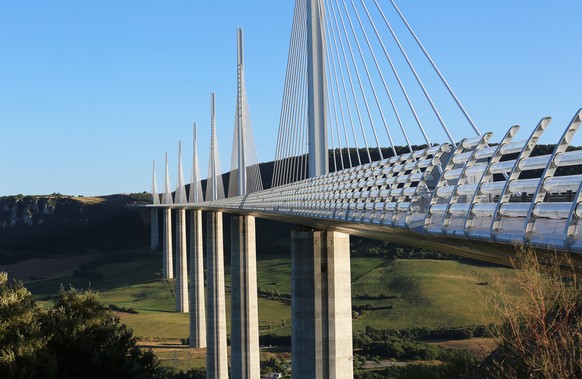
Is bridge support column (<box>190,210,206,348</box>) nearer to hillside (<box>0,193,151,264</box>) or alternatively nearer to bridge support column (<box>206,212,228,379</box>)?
bridge support column (<box>206,212,228,379</box>)

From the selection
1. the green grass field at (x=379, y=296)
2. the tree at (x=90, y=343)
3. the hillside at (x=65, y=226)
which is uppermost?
the hillside at (x=65, y=226)

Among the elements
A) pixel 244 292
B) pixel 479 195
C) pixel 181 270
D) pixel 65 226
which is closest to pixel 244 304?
pixel 244 292

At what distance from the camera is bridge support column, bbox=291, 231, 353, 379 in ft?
83.2

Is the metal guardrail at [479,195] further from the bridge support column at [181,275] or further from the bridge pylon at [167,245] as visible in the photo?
the bridge pylon at [167,245]

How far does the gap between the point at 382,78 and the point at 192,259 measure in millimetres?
46213

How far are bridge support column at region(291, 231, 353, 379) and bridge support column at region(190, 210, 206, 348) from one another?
32697mm

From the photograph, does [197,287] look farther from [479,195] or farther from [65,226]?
[65,226]

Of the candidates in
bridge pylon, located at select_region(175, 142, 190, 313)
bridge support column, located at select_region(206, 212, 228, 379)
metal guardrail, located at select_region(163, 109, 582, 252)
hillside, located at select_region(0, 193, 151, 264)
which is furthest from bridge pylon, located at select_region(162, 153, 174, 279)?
metal guardrail, located at select_region(163, 109, 582, 252)

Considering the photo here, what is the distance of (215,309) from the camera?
48812 mm

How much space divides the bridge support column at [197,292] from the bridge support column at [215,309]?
8735mm

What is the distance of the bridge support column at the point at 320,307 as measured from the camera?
25.4m

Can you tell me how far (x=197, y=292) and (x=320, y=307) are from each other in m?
35.0

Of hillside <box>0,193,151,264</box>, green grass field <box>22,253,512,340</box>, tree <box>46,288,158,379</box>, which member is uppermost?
hillside <box>0,193,151,264</box>

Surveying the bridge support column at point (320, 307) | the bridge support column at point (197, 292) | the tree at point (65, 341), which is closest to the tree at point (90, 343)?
→ the tree at point (65, 341)
